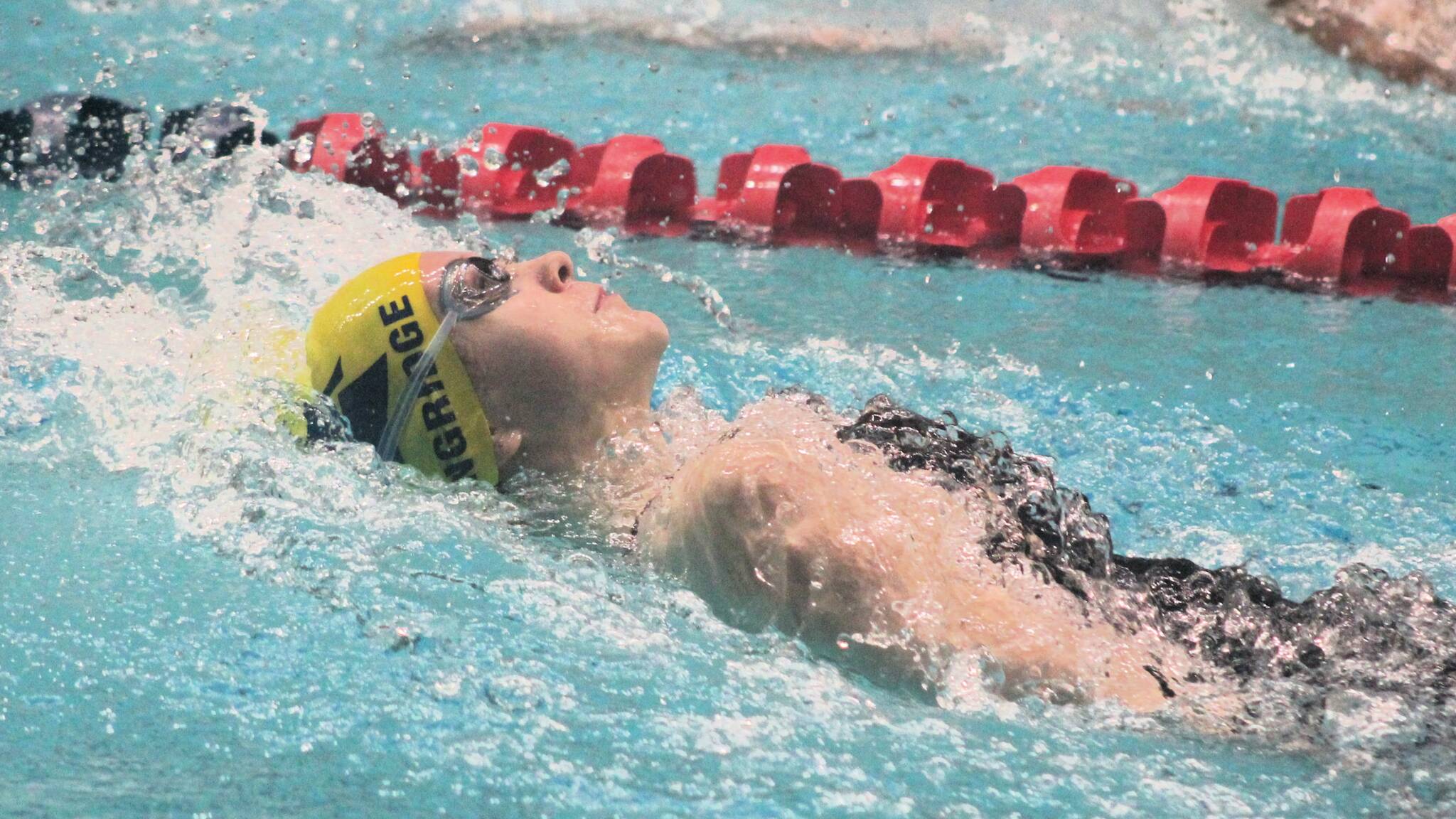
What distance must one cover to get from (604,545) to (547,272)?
1.51 ft

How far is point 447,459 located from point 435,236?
2066 millimetres

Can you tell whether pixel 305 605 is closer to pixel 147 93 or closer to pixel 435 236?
pixel 435 236

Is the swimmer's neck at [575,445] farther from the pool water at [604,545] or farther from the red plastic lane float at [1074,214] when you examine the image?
the red plastic lane float at [1074,214]

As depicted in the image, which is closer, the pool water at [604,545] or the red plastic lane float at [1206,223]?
the pool water at [604,545]

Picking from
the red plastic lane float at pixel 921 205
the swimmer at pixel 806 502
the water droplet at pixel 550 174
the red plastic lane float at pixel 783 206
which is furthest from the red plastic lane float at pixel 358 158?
the swimmer at pixel 806 502

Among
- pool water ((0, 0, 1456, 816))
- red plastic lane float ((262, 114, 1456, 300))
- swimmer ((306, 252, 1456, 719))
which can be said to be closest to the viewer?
pool water ((0, 0, 1456, 816))

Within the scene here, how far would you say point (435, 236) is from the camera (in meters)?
4.23

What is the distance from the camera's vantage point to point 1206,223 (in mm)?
4402

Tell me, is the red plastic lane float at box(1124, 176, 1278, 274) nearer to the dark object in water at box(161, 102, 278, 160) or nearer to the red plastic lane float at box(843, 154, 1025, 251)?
the red plastic lane float at box(843, 154, 1025, 251)

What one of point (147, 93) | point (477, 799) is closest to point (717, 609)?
point (477, 799)

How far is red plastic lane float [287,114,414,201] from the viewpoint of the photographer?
15.8 ft

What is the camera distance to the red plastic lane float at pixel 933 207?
4.58m

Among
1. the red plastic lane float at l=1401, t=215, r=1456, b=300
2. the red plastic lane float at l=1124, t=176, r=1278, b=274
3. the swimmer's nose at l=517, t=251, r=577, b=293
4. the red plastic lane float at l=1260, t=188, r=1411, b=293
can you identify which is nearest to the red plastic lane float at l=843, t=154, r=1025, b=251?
the red plastic lane float at l=1124, t=176, r=1278, b=274

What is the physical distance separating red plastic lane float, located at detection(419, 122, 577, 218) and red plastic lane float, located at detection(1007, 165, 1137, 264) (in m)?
1.60
